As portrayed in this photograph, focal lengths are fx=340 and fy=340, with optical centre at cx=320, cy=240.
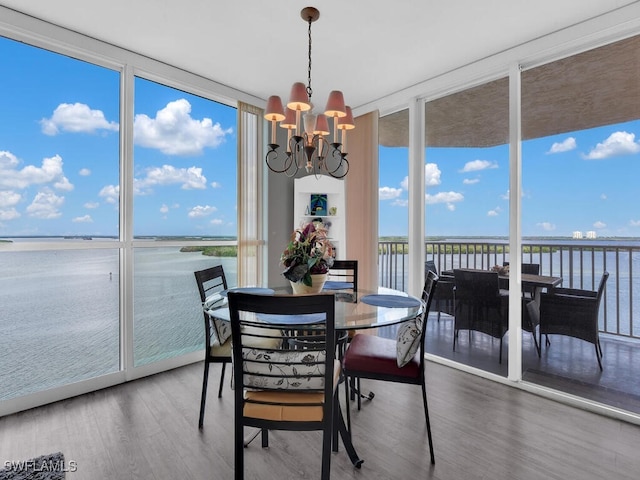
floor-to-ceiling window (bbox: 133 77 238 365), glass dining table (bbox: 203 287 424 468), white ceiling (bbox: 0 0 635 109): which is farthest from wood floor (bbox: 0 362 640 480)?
white ceiling (bbox: 0 0 635 109)

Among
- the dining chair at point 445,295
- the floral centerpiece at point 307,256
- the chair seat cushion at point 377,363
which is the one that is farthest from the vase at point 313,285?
the dining chair at point 445,295

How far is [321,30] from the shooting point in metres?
2.46

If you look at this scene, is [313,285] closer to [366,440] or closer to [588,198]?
[366,440]

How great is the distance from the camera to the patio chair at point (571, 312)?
249 cm

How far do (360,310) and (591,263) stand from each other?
5.96ft

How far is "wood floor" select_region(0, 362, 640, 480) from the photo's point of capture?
1.77 meters

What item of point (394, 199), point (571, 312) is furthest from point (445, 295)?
point (394, 199)

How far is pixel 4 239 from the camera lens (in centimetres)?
233

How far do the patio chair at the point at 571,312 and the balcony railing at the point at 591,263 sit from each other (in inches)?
1.6

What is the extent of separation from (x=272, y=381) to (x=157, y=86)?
291 cm

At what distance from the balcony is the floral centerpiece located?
5.25 feet

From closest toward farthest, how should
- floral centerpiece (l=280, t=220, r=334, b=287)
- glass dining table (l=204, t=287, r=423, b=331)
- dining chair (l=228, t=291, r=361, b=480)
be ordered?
dining chair (l=228, t=291, r=361, b=480) < glass dining table (l=204, t=287, r=423, b=331) < floral centerpiece (l=280, t=220, r=334, b=287)

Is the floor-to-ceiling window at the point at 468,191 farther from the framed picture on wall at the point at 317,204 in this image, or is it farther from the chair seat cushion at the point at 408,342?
the chair seat cushion at the point at 408,342

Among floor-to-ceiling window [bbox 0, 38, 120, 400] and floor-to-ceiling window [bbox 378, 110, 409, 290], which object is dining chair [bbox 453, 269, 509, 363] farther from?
floor-to-ceiling window [bbox 0, 38, 120, 400]
